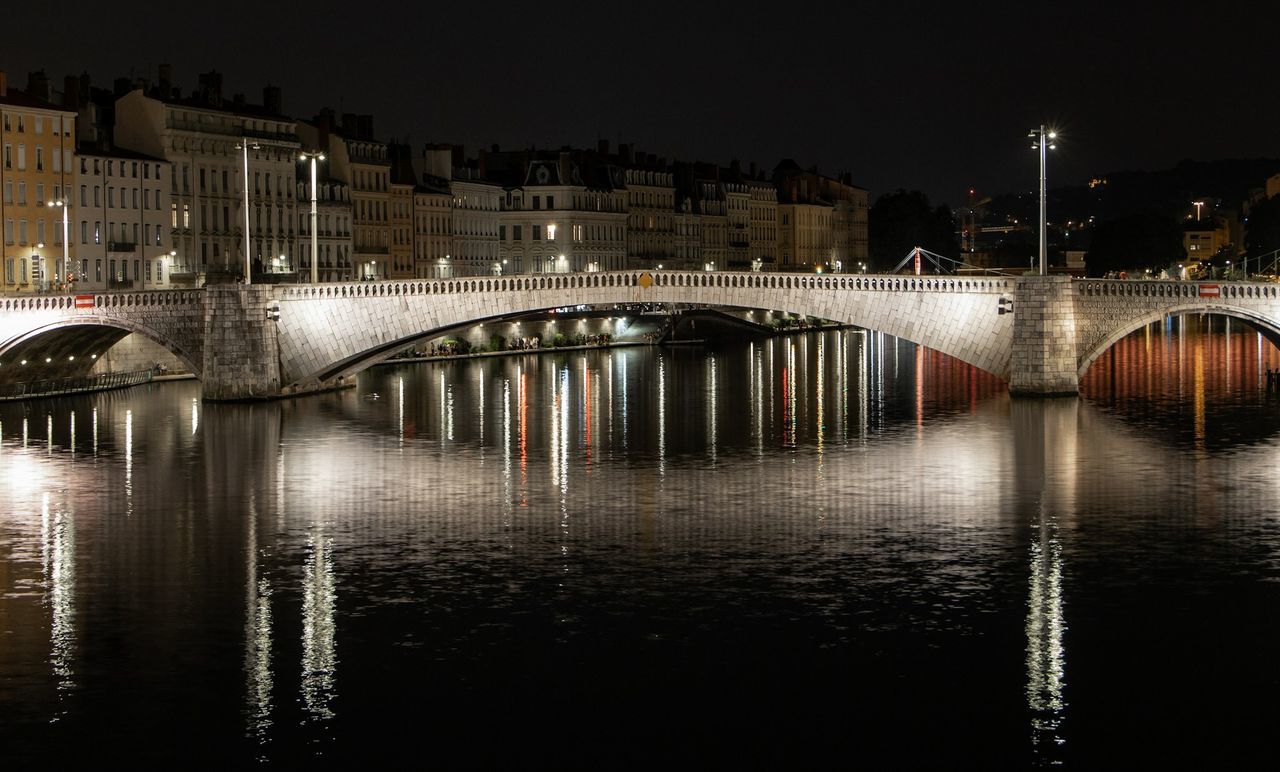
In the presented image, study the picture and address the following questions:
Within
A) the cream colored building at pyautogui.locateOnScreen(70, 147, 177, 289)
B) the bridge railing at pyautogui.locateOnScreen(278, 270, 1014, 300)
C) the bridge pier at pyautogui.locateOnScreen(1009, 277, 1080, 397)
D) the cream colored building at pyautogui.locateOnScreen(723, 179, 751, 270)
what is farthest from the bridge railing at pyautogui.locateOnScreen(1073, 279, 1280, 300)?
the cream colored building at pyautogui.locateOnScreen(723, 179, 751, 270)

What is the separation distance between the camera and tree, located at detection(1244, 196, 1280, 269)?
153 meters

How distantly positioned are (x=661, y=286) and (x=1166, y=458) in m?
21.4

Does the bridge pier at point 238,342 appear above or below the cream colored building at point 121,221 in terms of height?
below

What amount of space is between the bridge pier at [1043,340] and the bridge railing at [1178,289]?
1.10m

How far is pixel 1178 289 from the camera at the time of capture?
200 feet

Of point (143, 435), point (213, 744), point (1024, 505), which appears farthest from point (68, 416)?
point (213, 744)

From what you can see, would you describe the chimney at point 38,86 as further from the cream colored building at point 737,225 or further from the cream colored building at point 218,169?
the cream colored building at point 737,225

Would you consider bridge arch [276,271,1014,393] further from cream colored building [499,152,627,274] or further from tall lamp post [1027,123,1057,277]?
cream colored building [499,152,627,274]

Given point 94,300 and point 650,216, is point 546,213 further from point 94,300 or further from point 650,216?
point 94,300

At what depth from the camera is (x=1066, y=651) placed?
2667 cm

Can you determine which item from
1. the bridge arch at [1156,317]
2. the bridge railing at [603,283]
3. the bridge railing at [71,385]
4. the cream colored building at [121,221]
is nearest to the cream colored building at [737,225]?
the cream colored building at [121,221]

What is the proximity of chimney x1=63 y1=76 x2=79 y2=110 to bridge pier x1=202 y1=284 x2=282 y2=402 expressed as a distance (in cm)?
2191

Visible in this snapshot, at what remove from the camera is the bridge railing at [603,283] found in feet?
207

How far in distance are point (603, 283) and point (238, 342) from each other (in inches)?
458
